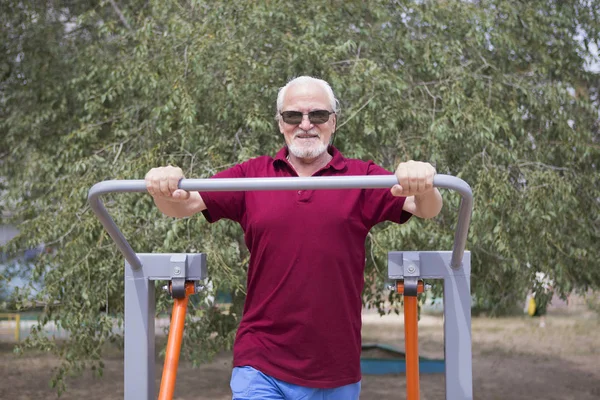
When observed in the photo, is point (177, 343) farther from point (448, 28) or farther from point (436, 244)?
point (448, 28)

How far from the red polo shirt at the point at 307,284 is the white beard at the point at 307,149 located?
116 millimetres

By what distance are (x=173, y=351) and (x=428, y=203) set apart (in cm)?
89

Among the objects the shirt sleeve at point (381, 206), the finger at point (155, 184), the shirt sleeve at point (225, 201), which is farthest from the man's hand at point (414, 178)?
the finger at point (155, 184)

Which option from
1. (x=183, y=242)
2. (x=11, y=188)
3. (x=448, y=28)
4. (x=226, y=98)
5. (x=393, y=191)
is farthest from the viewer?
(x=11, y=188)

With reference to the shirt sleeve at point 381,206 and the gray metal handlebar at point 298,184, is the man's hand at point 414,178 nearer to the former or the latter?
the gray metal handlebar at point 298,184

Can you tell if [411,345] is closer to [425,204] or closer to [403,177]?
[425,204]

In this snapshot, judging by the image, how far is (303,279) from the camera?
6.75 ft

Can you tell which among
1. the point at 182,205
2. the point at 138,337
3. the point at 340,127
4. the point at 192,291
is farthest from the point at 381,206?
the point at 340,127

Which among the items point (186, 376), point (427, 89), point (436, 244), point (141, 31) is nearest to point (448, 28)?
point (427, 89)

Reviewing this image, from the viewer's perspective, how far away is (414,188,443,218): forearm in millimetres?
2051

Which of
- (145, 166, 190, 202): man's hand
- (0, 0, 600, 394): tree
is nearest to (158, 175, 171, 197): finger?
(145, 166, 190, 202): man's hand

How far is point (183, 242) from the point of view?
502 centimetres

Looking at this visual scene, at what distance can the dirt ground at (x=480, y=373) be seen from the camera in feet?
27.3

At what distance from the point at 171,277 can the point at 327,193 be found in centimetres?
61
